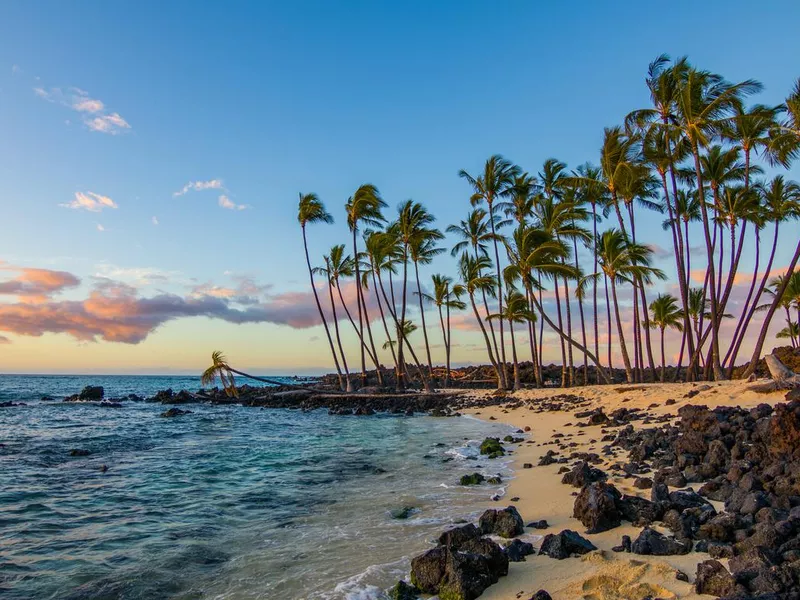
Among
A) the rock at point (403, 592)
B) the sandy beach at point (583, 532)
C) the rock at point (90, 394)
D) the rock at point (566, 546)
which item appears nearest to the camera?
the sandy beach at point (583, 532)

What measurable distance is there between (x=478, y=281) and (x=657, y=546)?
34166 millimetres

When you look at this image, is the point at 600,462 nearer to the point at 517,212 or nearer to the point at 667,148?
the point at 667,148

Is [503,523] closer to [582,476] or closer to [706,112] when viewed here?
[582,476]

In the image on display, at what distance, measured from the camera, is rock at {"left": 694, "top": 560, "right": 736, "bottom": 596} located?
425 cm

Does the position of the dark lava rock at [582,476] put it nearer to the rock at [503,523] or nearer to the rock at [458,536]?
the rock at [503,523]

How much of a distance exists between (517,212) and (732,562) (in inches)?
1492

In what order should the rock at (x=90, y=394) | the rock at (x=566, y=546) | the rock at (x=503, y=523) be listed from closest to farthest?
the rock at (x=566, y=546), the rock at (x=503, y=523), the rock at (x=90, y=394)

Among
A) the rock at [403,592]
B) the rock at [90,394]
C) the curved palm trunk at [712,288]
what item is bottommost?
the rock at [90,394]

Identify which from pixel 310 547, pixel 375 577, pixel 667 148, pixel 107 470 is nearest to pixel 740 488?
pixel 375 577

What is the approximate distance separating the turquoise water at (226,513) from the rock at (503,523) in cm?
93

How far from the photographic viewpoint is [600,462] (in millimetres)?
10938

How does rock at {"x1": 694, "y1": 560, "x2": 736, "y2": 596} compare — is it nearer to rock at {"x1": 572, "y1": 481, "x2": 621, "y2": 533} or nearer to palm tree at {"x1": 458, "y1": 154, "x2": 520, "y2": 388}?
rock at {"x1": 572, "y1": 481, "x2": 621, "y2": 533}

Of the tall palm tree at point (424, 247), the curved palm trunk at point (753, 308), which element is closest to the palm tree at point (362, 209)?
the tall palm tree at point (424, 247)

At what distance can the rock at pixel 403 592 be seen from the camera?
525 cm
